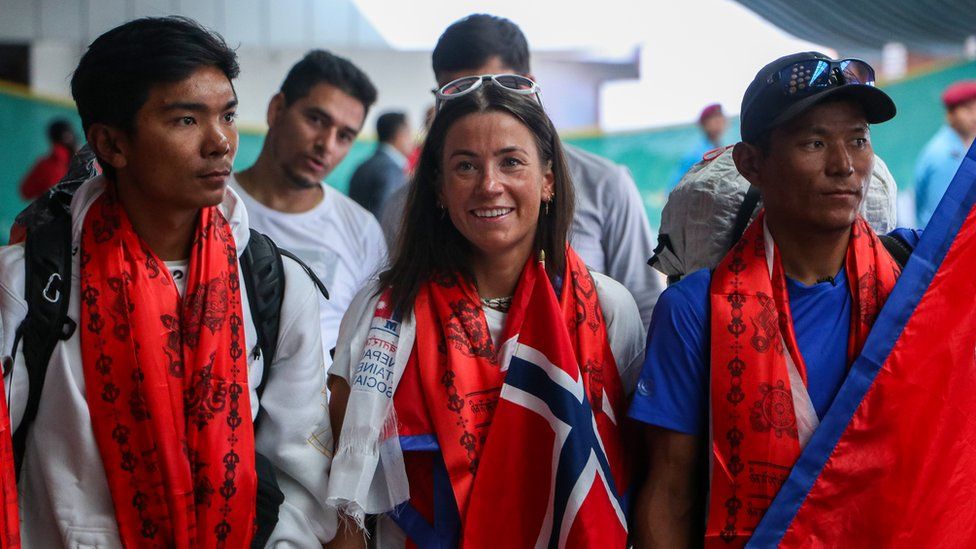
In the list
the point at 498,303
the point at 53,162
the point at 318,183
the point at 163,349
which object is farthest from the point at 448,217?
the point at 53,162

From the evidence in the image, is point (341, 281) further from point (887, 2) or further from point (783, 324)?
point (887, 2)

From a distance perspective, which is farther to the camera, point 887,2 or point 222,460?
point 887,2

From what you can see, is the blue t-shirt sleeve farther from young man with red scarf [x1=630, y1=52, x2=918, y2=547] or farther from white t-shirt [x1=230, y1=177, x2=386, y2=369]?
white t-shirt [x1=230, y1=177, x2=386, y2=369]

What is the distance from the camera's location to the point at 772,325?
214 cm

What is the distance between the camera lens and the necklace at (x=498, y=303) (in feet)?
8.08

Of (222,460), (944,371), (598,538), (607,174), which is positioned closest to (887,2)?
(607,174)

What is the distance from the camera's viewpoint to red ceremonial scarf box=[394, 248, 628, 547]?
224 cm

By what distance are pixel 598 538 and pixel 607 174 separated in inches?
59.9

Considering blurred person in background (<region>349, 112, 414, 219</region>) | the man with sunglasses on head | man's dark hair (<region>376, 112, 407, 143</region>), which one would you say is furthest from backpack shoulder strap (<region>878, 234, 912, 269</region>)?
man's dark hair (<region>376, 112, 407, 143</region>)

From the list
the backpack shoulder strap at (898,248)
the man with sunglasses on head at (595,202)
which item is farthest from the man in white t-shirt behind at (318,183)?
the backpack shoulder strap at (898,248)

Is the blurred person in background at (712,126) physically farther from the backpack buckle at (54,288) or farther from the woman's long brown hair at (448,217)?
the backpack buckle at (54,288)

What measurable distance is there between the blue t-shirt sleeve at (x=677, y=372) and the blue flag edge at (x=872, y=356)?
0.74ft

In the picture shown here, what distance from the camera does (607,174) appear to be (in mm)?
3383

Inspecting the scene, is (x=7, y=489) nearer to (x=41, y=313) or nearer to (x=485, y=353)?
(x=41, y=313)
